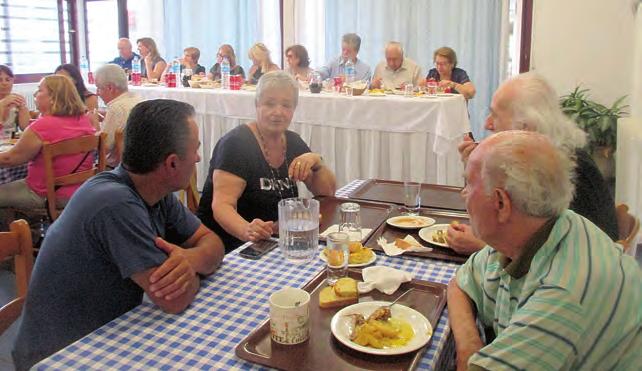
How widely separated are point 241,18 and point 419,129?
421 cm

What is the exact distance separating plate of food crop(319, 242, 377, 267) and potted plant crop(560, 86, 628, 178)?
11.9 feet

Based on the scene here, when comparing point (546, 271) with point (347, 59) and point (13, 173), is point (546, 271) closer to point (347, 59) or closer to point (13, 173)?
point (13, 173)

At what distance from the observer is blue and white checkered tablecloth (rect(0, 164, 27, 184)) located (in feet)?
11.3

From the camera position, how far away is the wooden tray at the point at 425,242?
1.61m

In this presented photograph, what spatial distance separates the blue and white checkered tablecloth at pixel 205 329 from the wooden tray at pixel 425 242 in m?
0.07

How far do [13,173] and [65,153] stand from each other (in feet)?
2.06

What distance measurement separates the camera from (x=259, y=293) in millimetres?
1377

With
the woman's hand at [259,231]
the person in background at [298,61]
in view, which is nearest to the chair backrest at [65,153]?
the woman's hand at [259,231]

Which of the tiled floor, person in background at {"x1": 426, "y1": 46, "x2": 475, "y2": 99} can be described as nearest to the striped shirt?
the tiled floor

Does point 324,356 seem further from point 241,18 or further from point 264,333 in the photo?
point 241,18

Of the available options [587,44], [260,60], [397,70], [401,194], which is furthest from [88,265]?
[260,60]

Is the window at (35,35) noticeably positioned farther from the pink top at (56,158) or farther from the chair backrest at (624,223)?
the chair backrest at (624,223)

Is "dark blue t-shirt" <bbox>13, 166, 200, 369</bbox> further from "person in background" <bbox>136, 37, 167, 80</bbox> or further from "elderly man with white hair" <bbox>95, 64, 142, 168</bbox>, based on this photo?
"person in background" <bbox>136, 37, 167, 80</bbox>

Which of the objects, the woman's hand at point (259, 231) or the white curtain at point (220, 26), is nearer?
the woman's hand at point (259, 231)
